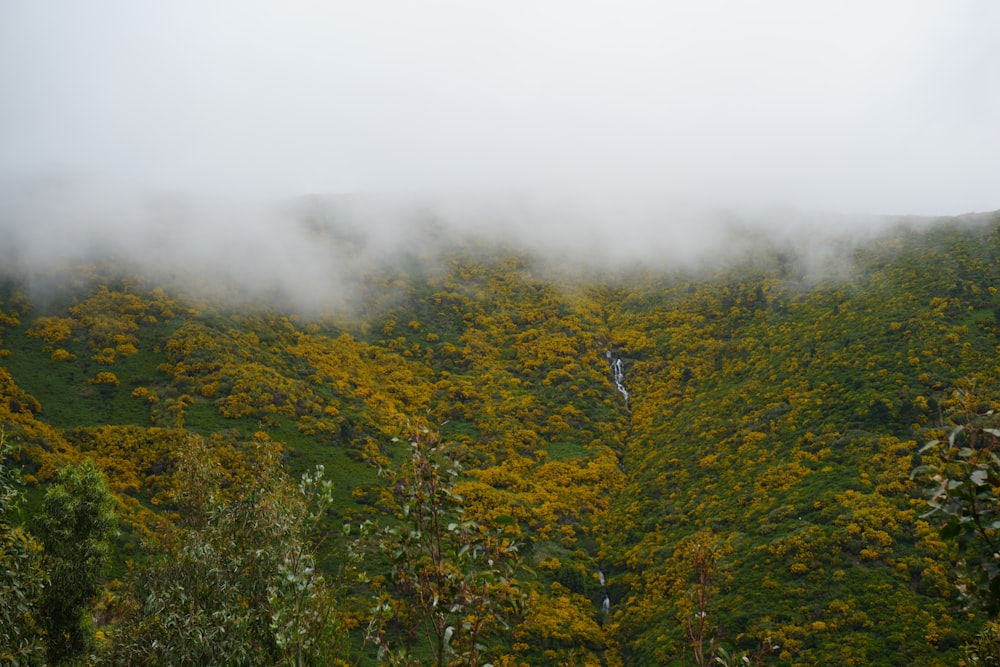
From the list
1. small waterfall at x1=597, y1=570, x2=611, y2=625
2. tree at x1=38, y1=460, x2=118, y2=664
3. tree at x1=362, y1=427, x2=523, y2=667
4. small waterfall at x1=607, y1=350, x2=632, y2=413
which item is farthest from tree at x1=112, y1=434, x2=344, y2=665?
small waterfall at x1=607, y1=350, x2=632, y2=413

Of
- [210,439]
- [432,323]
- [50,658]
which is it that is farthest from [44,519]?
[432,323]

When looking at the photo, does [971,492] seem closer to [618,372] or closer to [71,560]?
[71,560]

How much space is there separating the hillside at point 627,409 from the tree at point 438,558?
2200 centimetres

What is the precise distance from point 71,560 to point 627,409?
7568cm

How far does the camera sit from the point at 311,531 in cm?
1659

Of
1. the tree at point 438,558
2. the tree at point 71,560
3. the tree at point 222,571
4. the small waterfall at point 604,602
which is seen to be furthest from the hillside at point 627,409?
the tree at point 438,558

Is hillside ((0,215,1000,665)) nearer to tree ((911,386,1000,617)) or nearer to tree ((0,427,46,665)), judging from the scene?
tree ((0,427,46,665))

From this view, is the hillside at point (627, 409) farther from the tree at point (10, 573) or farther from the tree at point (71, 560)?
the tree at point (10, 573)

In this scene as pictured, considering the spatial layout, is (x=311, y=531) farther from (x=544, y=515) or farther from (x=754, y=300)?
(x=754, y=300)

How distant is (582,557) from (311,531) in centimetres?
4889

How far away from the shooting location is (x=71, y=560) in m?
23.0

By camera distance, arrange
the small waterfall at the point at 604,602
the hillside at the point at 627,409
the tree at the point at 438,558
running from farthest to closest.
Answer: the small waterfall at the point at 604,602 → the hillside at the point at 627,409 → the tree at the point at 438,558

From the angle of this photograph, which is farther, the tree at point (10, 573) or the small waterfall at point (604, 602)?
the small waterfall at point (604, 602)

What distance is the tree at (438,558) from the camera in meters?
7.02
